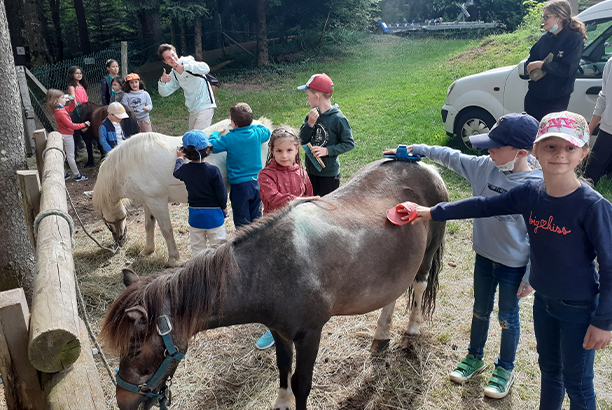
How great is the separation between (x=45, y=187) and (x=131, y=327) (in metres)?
1.75

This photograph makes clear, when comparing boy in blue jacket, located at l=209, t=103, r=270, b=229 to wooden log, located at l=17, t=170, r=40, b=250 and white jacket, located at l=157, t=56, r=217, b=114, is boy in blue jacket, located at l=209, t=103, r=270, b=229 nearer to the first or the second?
wooden log, located at l=17, t=170, r=40, b=250

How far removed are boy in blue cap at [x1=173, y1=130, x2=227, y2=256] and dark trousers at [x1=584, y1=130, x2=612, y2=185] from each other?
4177mm

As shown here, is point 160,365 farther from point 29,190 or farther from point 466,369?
point 466,369

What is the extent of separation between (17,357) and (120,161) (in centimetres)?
332

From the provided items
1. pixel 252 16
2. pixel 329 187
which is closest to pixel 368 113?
pixel 329 187

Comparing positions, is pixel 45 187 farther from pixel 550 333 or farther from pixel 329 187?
pixel 550 333

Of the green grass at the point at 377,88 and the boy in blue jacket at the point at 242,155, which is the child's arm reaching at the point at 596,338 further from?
the green grass at the point at 377,88

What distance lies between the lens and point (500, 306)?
2.92m

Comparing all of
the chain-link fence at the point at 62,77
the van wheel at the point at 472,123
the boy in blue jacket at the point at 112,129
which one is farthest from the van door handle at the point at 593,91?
the chain-link fence at the point at 62,77

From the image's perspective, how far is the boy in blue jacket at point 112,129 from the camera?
689 cm

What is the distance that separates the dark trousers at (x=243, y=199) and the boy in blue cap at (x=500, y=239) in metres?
1.70

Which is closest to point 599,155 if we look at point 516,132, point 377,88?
point 516,132

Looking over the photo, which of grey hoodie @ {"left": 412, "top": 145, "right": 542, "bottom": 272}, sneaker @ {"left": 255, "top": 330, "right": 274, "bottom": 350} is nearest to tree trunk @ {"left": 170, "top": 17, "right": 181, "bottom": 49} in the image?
sneaker @ {"left": 255, "top": 330, "right": 274, "bottom": 350}

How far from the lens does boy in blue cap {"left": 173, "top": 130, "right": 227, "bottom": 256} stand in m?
3.81
